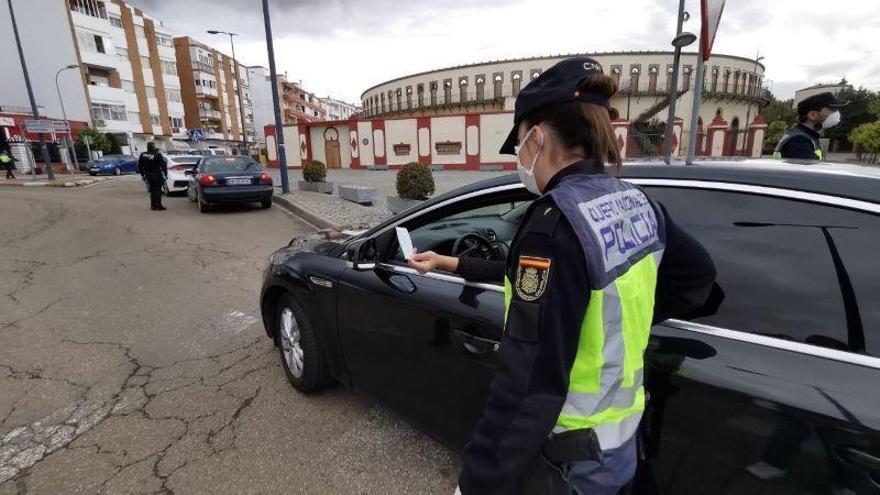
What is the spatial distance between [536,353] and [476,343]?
2.98ft

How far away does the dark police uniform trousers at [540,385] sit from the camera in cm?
94

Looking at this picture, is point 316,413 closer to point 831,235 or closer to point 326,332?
point 326,332

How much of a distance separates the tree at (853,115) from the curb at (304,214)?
5767 centimetres

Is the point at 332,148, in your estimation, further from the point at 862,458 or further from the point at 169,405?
the point at 862,458

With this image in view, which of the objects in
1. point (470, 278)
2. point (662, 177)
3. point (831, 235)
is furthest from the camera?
point (470, 278)

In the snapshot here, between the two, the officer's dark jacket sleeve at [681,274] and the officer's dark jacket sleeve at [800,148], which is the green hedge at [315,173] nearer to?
the officer's dark jacket sleeve at [800,148]

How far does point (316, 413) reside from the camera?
2895mm

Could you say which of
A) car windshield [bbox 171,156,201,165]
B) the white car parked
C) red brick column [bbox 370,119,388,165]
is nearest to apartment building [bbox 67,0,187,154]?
red brick column [bbox 370,119,388,165]

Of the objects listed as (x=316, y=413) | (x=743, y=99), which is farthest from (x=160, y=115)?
(x=743, y=99)

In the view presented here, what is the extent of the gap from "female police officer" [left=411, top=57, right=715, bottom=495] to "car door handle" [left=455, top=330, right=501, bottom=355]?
0.65 metres

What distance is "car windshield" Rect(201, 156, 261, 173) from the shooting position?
11547 millimetres

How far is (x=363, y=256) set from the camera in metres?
2.48

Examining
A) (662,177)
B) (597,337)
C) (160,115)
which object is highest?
(160,115)

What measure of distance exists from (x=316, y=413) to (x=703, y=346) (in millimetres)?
2357
